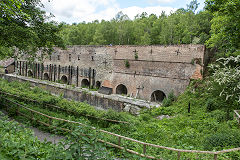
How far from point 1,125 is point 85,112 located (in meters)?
5.01

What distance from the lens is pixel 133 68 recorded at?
1720 cm

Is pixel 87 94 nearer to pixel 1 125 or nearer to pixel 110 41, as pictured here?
pixel 1 125

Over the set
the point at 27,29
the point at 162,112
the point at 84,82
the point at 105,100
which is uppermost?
the point at 27,29

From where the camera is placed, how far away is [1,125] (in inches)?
178

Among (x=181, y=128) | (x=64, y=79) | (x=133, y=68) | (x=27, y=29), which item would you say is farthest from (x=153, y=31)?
(x=27, y=29)

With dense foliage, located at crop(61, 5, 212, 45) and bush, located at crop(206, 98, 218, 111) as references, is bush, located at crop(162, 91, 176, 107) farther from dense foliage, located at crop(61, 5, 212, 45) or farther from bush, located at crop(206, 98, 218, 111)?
dense foliage, located at crop(61, 5, 212, 45)

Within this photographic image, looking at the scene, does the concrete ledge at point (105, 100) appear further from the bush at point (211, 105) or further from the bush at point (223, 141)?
the bush at point (223, 141)

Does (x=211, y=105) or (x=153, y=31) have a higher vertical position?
(x=153, y=31)

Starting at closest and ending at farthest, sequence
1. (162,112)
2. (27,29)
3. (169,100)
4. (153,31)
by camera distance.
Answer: (27,29) < (162,112) < (169,100) < (153,31)

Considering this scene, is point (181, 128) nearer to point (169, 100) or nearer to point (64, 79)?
point (169, 100)

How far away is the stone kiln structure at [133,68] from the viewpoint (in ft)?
46.8

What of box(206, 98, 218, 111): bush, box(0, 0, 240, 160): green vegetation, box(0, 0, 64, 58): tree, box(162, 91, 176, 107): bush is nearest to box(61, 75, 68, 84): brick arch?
box(0, 0, 240, 160): green vegetation

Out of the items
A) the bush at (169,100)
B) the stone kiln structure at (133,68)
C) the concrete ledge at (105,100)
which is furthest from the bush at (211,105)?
the concrete ledge at (105,100)

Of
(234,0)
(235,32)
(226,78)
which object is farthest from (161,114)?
(234,0)
